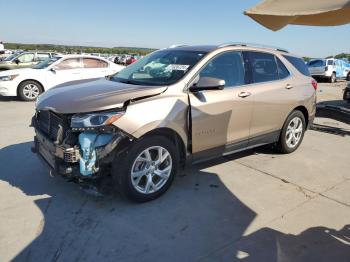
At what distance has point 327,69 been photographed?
77.3 feet

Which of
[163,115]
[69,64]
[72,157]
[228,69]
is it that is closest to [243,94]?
[228,69]

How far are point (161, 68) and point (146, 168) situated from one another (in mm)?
1452

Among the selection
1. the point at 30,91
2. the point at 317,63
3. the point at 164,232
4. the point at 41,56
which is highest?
the point at 41,56

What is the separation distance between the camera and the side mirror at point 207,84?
426 centimetres

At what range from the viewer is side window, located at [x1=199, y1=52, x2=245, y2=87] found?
459cm

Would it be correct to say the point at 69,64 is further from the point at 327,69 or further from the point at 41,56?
the point at 327,69

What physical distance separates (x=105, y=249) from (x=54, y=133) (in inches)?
60.2

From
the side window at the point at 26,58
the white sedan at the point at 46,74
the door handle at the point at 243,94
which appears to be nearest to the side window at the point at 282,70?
A: the door handle at the point at 243,94

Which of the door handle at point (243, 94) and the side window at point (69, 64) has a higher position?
the side window at point (69, 64)

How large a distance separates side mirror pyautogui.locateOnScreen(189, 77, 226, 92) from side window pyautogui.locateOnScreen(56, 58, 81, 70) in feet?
29.2

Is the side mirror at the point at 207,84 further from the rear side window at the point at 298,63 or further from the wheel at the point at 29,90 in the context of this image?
the wheel at the point at 29,90

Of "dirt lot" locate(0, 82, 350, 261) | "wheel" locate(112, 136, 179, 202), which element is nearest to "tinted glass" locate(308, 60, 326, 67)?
"dirt lot" locate(0, 82, 350, 261)

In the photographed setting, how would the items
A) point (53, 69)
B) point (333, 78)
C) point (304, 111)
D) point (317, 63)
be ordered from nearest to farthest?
point (304, 111), point (53, 69), point (333, 78), point (317, 63)

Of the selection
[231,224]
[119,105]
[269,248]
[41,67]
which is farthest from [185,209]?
[41,67]
